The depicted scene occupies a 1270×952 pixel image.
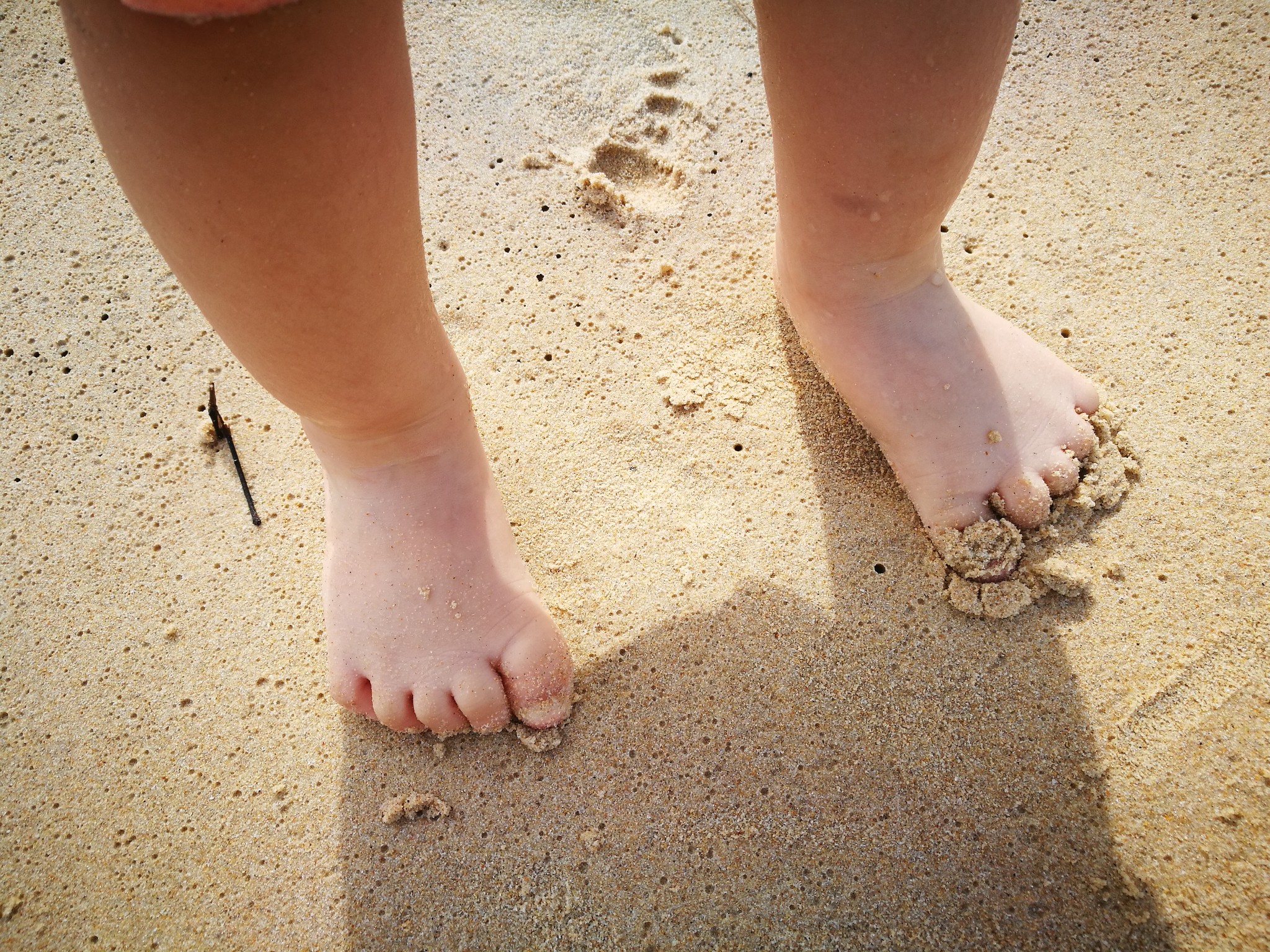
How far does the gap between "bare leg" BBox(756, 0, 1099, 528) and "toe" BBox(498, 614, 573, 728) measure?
1.58ft

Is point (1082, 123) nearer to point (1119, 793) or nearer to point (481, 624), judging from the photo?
point (1119, 793)

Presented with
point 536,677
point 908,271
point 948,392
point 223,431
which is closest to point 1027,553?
point 948,392

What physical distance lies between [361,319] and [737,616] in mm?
553

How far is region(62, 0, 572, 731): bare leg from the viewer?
0.52 meters

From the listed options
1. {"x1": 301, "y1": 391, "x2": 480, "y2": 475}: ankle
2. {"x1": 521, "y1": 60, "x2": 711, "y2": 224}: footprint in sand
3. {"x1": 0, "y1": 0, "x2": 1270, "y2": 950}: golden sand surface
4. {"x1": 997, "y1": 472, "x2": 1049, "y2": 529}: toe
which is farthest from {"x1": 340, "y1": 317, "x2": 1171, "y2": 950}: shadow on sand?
{"x1": 521, "y1": 60, "x2": 711, "y2": 224}: footprint in sand

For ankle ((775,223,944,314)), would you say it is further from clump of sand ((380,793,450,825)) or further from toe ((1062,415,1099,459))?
clump of sand ((380,793,450,825))

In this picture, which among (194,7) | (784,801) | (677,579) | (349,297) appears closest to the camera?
(194,7)

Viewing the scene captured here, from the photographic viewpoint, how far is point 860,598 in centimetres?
95

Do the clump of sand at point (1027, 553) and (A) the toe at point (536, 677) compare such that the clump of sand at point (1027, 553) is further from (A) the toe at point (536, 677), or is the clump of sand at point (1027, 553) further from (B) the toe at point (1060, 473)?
(A) the toe at point (536, 677)

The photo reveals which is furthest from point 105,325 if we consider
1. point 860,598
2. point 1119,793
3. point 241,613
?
point 1119,793

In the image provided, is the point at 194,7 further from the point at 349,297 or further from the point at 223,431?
the point at 223,431

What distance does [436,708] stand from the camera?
35.0 inches

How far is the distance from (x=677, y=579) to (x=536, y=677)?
0.22m

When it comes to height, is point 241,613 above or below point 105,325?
below
